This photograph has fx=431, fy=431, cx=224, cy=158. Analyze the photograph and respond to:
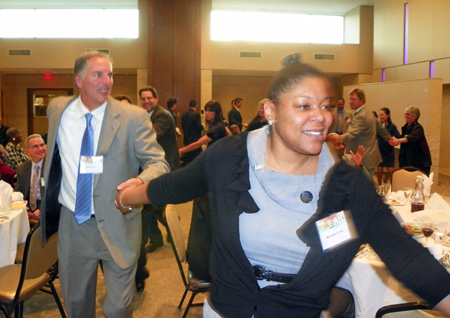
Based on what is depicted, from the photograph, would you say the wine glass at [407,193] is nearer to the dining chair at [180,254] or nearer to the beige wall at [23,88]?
the dining chair at [180,254]

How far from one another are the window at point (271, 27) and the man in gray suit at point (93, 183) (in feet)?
41.2

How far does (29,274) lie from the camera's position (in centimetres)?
269

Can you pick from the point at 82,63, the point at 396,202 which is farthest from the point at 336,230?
the point at 396,202

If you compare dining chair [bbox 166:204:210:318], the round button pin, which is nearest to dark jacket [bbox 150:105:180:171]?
dining chair [bbox 166:204:210:318]

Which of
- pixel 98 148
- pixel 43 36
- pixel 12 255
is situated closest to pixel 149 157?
pixel 98 148

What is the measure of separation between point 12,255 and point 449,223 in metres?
3.19

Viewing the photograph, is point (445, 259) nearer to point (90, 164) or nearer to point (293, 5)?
point (90, 164)

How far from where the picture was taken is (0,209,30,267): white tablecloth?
3240 mm

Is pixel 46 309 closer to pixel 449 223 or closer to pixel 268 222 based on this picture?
pixel 268 222

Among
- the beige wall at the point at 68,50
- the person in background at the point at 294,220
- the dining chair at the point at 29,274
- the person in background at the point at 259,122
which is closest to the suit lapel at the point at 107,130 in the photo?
the dining chair at the point at 29,274

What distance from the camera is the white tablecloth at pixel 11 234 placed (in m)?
3.24

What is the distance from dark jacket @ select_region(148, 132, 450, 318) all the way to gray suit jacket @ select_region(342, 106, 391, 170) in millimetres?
4903

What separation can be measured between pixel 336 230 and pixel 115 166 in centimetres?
142

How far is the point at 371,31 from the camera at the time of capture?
14750 millimetres
